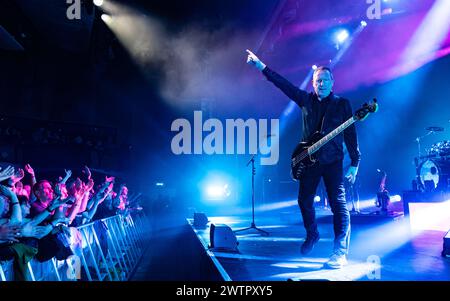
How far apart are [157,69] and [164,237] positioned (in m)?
6.89

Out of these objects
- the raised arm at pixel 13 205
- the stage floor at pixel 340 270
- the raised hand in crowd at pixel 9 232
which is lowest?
the stage floor at pixel 340 270

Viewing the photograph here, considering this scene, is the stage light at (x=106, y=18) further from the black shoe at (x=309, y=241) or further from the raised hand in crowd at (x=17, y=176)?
the black shoe at (x=309, y=241)

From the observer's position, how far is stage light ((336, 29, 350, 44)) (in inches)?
378

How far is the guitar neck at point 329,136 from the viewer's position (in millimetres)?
2740

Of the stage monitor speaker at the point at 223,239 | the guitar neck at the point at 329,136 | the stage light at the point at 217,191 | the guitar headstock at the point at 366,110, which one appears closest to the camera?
the guitar headstock at the point at 366,110

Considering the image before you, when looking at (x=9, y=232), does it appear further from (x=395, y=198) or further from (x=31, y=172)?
(x=395, y=198)

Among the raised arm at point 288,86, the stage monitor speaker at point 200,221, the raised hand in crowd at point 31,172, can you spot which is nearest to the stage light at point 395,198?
the stage monitor speaker at point 200,221

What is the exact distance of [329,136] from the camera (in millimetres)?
2801

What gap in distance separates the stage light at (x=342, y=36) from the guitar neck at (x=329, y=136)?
797 cm

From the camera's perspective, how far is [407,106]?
421 inches

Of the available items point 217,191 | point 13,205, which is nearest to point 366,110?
point 13,205
